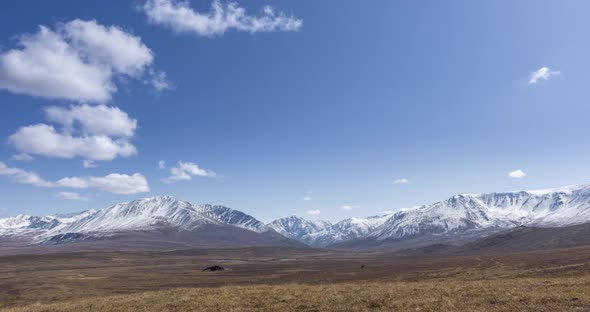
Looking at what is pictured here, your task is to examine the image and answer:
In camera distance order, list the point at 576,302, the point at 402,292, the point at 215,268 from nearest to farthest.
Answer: the point at 576,302 < the point at 402,292 < the point at 215,268

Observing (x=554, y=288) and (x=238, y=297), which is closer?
(x=554, y=288)

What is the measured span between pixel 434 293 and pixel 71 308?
25.4m

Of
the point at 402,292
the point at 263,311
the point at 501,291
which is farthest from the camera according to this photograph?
the point at 402,292

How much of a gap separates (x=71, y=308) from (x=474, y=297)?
27.3m

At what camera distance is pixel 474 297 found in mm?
25938

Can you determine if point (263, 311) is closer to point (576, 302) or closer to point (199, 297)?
point (199, 297)

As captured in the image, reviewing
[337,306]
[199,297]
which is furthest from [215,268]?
[337,306]

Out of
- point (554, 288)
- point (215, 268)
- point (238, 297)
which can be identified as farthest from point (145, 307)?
point (215, 268)

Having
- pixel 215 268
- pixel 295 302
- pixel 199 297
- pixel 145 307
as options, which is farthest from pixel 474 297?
pixel 215 268

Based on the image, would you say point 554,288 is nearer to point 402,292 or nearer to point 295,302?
point 402,292

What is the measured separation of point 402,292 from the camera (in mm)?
29906

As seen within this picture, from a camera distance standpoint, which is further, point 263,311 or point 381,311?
point 263,311

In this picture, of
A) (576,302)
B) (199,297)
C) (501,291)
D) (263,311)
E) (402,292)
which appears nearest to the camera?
(576,302)

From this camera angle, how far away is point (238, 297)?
31188 mm
